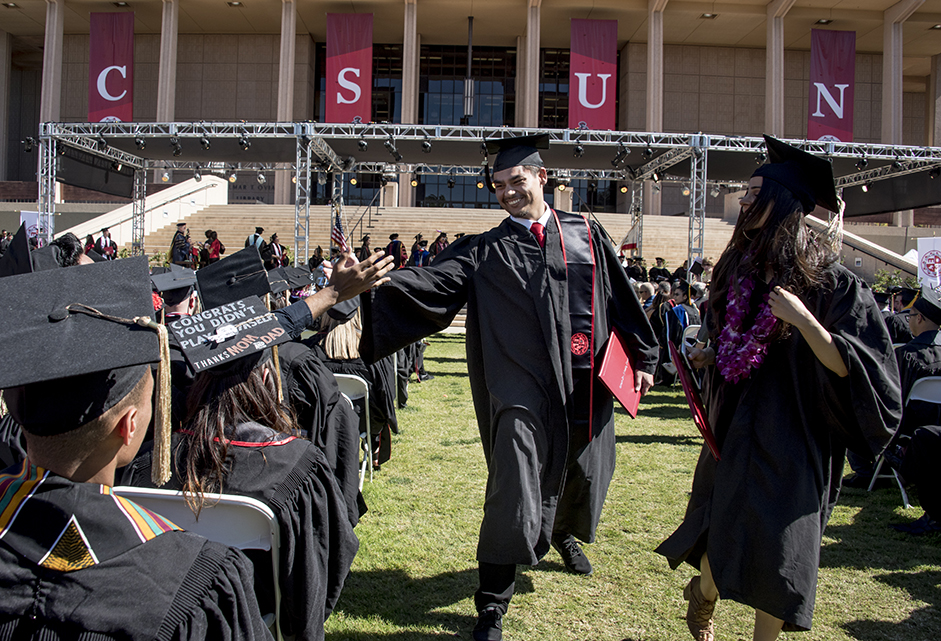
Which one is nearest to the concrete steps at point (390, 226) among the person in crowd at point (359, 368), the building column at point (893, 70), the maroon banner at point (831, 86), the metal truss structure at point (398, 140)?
the metal truss structure at point (398, 140)

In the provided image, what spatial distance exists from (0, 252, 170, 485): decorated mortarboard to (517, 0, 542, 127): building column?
28.5 meters

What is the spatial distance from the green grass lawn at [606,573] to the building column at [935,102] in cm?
3140

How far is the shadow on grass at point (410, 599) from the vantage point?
302 centimetres

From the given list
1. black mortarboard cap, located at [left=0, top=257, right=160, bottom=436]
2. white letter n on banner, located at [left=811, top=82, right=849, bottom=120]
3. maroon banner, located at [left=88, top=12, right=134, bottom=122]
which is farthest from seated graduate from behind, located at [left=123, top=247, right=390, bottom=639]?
white letter n on banner, located at [left=811, top=82, right=849, bottom=120]

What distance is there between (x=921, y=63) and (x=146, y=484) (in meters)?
39.9

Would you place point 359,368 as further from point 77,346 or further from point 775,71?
point 775,71

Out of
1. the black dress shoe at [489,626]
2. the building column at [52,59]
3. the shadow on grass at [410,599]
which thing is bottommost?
the shadow on grass at [410,599]

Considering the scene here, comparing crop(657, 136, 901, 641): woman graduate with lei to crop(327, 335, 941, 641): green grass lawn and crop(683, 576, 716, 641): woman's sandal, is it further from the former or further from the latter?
crop(327, 335, 941, 641): green grass lawn

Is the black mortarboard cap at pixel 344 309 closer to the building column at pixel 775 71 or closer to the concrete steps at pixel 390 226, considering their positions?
the concrete steps at pixel 390 226

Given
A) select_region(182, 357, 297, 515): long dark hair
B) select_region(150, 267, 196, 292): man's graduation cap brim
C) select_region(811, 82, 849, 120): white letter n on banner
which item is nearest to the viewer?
select_region(182, 357, 297, 515): long dark hair

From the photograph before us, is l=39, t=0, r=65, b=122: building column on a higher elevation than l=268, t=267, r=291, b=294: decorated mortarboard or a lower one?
higher

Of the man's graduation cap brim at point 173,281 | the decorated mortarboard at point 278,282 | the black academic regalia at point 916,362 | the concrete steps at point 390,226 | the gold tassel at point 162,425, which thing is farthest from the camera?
the concrete steps at point 390,226

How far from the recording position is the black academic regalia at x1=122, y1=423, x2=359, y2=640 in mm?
2188

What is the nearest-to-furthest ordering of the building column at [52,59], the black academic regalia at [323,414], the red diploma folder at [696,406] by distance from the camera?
the red diploma folder at [696,406]
the black academic regalia at [323,414]
the building column at [52,59]
